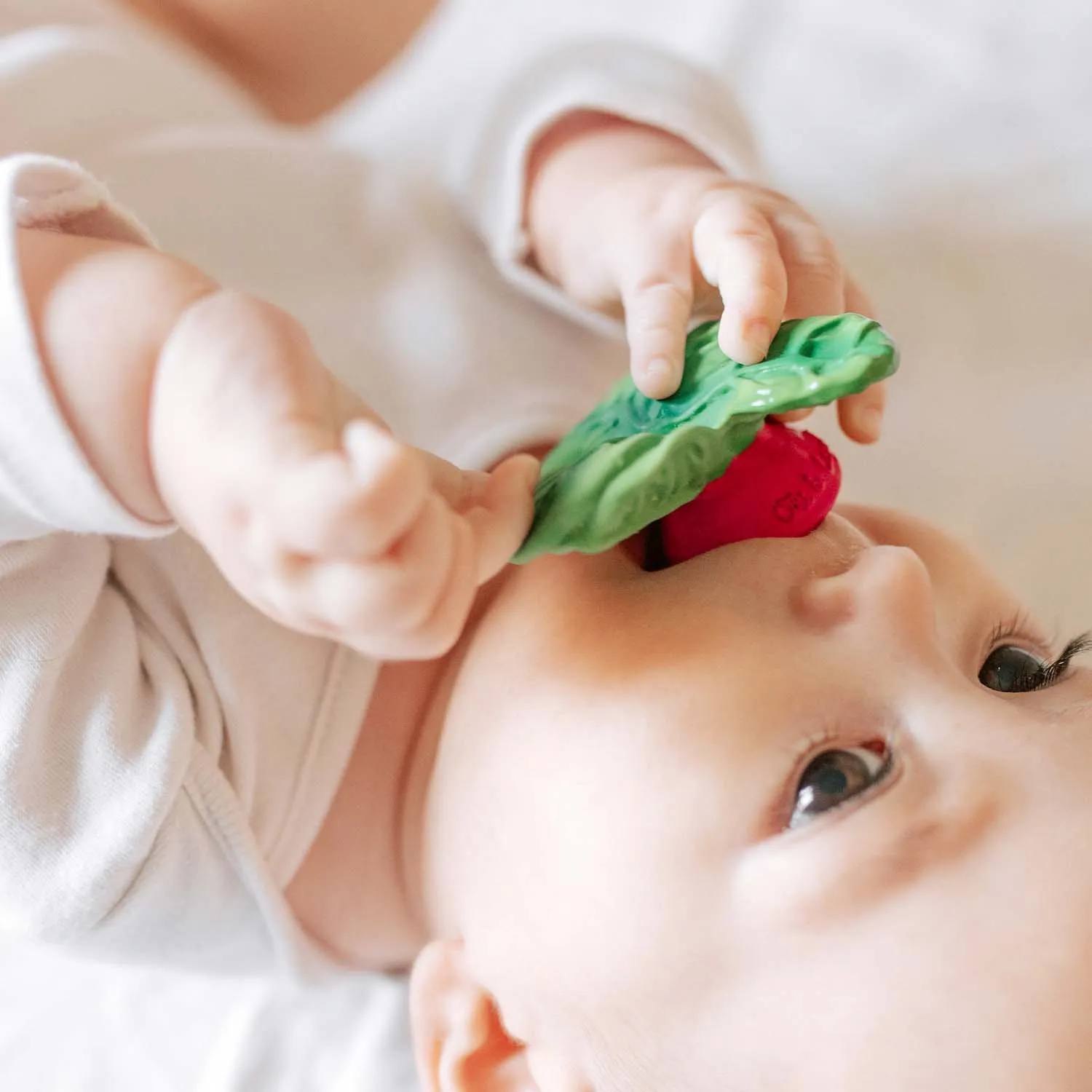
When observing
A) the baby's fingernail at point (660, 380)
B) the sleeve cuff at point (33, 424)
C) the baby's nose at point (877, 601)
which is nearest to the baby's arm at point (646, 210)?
the baby's fingernail at point (660, 380)

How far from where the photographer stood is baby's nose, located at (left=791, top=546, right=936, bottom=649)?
537 millimetres

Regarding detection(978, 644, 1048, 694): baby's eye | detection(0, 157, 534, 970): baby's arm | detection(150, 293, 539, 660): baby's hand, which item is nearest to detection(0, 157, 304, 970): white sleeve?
detection(0, 157, 534, 970): baby's arm

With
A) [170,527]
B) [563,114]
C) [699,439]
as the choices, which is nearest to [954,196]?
[563,114]

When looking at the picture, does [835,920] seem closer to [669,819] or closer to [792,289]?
[669,819]

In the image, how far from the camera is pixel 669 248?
67 cm

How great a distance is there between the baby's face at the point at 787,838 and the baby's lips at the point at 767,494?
0.01 meters

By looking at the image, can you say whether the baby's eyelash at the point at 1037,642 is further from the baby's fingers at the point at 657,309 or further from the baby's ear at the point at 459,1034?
the baby's ear at the point at 459,1034

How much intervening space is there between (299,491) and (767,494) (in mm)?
260

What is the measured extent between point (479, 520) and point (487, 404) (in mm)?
281

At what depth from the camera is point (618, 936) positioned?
0.53m

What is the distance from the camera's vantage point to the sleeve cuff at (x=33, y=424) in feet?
1.54

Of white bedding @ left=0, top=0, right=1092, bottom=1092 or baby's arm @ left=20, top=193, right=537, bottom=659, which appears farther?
white bedding @ left=0, top=0, right=1092, bottom=1092

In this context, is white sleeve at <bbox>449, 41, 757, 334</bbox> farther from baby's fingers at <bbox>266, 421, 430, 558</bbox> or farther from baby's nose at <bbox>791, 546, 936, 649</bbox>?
baby's fingers at <bbox>266, 421, 430, 558</bbox>

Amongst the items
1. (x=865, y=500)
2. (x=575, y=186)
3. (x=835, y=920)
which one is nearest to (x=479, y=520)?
(x=835, y=920)
